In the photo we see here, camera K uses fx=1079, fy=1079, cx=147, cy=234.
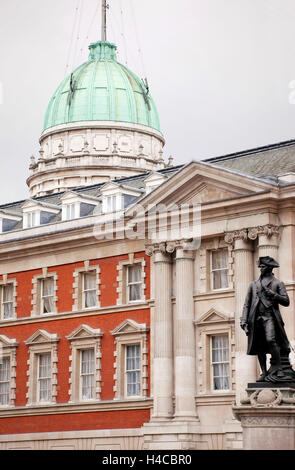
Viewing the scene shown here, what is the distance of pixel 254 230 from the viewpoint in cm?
4784

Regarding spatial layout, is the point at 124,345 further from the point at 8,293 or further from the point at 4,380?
the point at 8,293

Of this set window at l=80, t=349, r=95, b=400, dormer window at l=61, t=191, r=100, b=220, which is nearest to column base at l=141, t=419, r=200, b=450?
window at l=80, t=349, r=95, b=400

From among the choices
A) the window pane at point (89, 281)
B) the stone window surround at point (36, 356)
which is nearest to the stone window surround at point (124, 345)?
the window pane at point (89, 281)

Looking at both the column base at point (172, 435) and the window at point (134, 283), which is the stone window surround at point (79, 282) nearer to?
the window at point (134, 283)

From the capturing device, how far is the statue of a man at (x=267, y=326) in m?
28.6

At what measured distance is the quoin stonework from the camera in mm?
48219

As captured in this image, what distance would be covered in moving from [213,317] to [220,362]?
6.83 ft

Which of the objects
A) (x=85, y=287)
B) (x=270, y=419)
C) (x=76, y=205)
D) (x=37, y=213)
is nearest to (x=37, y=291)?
(x=85, y=287)

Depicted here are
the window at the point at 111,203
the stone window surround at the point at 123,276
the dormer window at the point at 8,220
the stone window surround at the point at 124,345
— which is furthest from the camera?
the dormer window at the point at 8,220

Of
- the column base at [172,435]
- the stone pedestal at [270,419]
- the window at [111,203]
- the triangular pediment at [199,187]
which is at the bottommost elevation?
the stone pedestal at [270,419]

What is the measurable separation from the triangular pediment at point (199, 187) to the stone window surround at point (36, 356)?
8859 mm

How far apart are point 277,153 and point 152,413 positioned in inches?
545

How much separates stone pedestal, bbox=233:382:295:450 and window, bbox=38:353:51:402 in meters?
29.1

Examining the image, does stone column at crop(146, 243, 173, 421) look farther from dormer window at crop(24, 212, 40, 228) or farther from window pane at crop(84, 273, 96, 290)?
dormer window at crop(24, 212, 40, 228)
